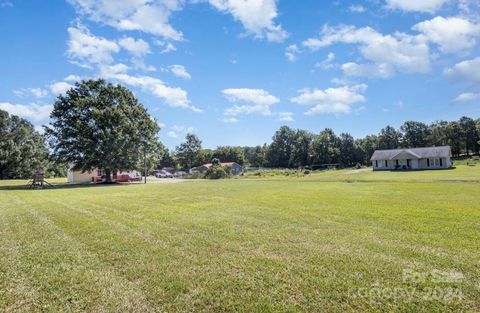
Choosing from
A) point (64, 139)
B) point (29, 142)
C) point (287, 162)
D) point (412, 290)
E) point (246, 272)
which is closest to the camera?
point (412, 290)

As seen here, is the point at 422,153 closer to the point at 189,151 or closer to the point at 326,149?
the point at 326,149

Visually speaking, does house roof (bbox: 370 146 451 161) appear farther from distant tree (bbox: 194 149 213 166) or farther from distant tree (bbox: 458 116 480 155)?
distant tree (bbox: 194 149 213 166)

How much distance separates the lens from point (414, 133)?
92.7 meters

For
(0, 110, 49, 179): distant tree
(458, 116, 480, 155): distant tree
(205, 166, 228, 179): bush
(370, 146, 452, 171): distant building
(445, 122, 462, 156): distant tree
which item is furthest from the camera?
(445, 122, 462, 156): distant tree

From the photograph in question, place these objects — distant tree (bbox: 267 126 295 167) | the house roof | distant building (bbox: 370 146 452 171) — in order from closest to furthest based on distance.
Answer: distant building (bbox: 370 146 452 171)
the house roof
distant tree (bbox: 267 126 295 167)

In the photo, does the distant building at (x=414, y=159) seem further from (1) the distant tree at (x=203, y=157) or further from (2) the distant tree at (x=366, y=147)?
(1) the distant tree at (x=203, y=157)

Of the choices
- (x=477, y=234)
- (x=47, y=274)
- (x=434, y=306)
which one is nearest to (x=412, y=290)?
(x=434, y=306)

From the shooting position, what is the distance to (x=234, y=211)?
1088 centimetres

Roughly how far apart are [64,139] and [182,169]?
6640 centimetres

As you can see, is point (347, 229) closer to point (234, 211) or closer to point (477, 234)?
point (477, 234)

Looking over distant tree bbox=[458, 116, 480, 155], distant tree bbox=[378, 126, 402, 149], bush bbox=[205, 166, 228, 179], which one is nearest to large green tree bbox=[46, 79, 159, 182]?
bush bbox=[205, 166, 228, 179]

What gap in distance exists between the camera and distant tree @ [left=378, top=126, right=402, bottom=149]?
91.8m

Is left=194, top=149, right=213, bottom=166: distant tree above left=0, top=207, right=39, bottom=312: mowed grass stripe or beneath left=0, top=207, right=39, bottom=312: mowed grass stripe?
above

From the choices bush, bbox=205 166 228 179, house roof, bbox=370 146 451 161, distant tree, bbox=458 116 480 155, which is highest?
distant tree, bbox=458 116 480 155
